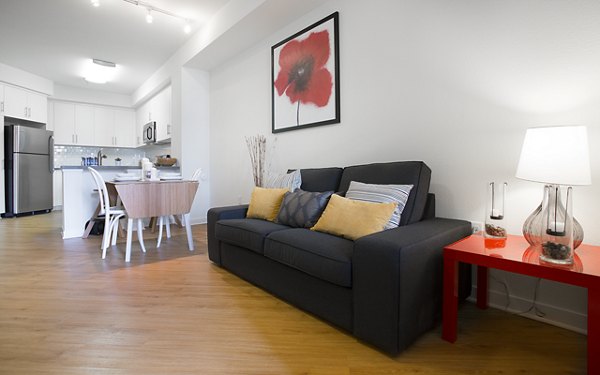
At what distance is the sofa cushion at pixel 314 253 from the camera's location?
4.89ft

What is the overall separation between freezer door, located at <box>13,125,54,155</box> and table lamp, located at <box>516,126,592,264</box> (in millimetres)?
7382

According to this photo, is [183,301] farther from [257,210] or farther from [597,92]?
[597,92]

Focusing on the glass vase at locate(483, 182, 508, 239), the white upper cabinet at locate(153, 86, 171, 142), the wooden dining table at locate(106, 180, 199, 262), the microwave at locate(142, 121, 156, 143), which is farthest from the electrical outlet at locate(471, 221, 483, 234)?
the microwave at locate(142, 121, 156, 143)

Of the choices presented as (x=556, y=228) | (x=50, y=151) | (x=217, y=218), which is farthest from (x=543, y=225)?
(x=50, y=151)

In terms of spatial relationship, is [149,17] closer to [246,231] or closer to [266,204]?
[266,204]

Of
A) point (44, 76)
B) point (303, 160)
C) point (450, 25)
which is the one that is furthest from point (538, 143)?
point (44, 76)

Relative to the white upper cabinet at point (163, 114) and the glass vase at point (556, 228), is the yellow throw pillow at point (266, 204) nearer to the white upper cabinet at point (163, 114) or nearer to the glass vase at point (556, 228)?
the glass vase at point (556, 228)

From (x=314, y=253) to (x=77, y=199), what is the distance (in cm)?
388

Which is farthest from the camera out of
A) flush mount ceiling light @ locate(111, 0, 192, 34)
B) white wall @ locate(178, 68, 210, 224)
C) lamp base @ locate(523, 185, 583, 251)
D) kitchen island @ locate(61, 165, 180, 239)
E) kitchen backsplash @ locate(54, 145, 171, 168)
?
kitchen backsplash @ locate(54, 145, 171, 168)

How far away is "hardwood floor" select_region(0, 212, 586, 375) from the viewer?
4.28ft

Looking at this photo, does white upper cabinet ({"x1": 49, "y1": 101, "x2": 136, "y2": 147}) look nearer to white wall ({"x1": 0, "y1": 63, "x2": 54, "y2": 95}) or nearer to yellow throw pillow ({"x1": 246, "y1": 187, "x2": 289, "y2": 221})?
white wall ({"x1": 0, "y1": 63, "x2": 54, "y2": 95})

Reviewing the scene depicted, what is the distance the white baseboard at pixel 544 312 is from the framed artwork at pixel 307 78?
183 cm

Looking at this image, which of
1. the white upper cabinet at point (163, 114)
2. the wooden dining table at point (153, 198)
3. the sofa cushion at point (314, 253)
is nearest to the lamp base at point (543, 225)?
the sofa cushion at point (314, 253)

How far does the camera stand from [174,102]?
4848 millimetres
